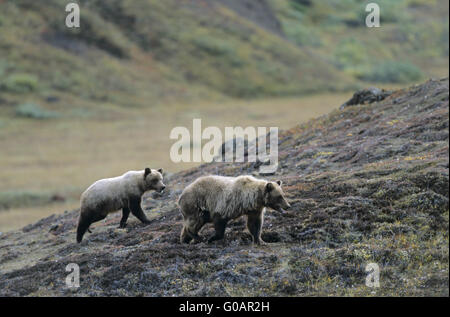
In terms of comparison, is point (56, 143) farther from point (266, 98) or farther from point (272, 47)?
point (272, 47)

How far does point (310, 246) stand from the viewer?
1421 cm

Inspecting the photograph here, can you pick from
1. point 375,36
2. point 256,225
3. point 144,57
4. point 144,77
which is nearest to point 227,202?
point 256,225

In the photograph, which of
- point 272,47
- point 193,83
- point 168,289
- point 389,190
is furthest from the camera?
point 272,47

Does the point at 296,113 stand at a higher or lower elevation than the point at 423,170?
higher

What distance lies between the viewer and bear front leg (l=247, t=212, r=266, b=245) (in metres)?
14.8

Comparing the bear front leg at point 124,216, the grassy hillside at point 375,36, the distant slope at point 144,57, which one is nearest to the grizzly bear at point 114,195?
the bear front leg at point 124,216

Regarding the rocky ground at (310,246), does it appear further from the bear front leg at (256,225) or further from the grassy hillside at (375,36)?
the grassy hillside at (375,36)

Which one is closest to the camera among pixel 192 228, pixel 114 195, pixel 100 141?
pixel 192 228

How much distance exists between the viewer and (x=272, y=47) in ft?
357

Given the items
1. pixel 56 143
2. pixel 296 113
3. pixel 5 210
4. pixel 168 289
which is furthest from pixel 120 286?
pixel 296 113

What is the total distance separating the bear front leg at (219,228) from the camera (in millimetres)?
14909

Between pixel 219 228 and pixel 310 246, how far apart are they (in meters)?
2.46

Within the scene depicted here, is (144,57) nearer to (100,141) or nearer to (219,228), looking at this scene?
(100,141)

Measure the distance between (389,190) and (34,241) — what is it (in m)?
12.8
